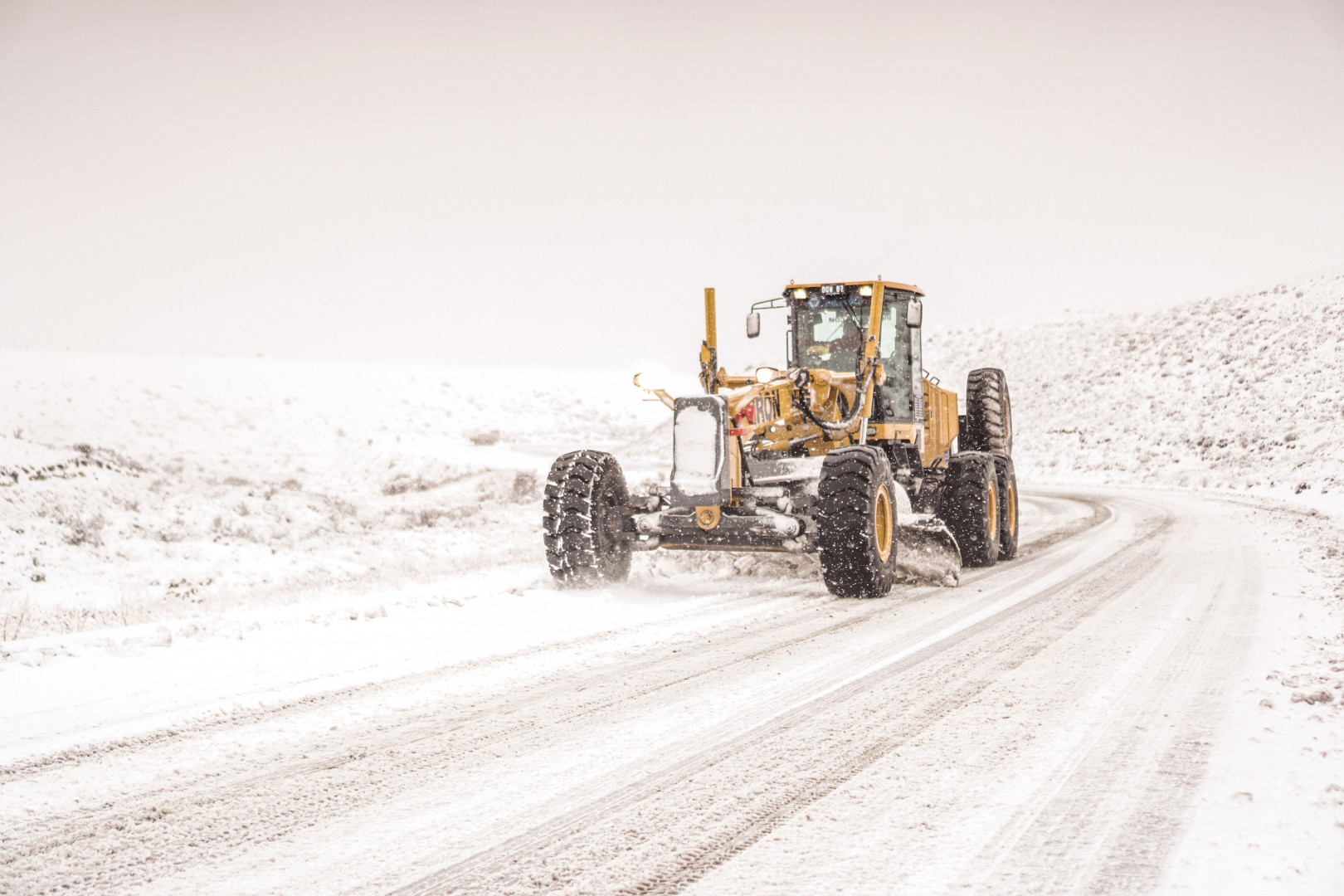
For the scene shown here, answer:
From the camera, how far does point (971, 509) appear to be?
11070 millimetres

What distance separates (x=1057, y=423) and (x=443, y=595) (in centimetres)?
4728

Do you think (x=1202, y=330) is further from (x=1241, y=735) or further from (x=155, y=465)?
(x=1241, y=735)

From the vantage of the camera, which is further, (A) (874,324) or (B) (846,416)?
(A) (874,324)

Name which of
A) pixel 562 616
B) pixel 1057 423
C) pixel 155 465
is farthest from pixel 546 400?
pixel 562 616

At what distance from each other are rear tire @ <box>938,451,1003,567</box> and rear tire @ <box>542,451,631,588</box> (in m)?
4.25

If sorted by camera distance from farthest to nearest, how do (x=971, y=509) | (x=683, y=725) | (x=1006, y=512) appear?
1. (x=1006, y=512)
2. (x=971, y=509)
3. (x=683, y=725)

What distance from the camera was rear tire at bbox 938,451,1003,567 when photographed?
36.3 feet

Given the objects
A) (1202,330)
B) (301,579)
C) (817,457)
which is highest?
(1202,330)


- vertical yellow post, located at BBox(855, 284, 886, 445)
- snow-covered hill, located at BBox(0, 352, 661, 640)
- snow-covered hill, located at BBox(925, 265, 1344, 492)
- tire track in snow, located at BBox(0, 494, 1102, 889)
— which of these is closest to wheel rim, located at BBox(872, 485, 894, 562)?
vertical yellow post, located at BBox(855, 284, 886, 445)

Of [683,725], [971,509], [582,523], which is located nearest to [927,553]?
[971,509]

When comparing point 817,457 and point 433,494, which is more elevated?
point 817,457

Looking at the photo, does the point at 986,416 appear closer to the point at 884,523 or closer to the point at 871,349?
the point at 871,349

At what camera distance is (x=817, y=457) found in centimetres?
966

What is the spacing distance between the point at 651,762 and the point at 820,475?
5.34 m
